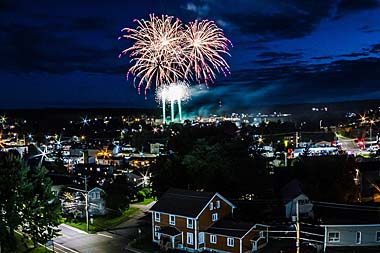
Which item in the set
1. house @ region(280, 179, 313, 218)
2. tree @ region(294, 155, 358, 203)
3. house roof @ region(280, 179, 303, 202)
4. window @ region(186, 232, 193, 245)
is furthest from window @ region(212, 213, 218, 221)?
tree @ region(294, 155, 358, 203)

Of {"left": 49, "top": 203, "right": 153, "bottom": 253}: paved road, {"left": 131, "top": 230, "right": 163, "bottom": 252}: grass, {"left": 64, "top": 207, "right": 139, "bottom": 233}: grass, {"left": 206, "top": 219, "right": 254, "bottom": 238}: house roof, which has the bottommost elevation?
{"left": 131, "top": 230, "right": 163, "bottom": 252}: grass

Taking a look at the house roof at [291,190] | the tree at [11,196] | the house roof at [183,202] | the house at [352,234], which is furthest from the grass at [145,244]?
the house roof at [291,190]

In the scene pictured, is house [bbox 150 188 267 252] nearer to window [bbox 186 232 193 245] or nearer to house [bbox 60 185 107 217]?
window [bbox 186 232 193 245]

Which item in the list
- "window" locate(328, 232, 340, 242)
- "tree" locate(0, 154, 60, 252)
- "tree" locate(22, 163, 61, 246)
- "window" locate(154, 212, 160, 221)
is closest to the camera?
"tree" locate(0, 154, 60, 252)

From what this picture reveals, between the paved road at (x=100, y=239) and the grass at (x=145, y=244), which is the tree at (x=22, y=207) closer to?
the paved road at (x=100, y=239)

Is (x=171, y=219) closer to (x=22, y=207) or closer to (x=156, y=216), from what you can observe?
(x=156, y=216)

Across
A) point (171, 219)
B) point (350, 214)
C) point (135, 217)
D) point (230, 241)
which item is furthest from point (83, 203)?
point (350, 214)

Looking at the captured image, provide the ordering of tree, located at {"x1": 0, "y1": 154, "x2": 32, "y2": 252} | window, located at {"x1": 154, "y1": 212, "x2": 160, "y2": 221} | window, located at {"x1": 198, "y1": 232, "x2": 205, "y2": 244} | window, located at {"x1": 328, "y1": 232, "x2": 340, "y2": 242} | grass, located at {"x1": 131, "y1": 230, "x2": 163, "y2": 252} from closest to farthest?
tree, located at {"x1": 0, "y1": 154, "x2": 32, "y2": 252} → window, located at {"x1": 328, "y1": 232, "x2": 340, "y2": 242} → window, located at {"x1": 198, "y1": 232, "x2": 205, "y2": 244} → grass, located at {"x1": 131, "y1": 230, "x2": 163, "y2": 252} → window, located at {"x1": 154, "y1": 212, "x2": 160, "y2": 221}

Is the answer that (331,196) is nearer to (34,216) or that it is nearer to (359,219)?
(359,219)
